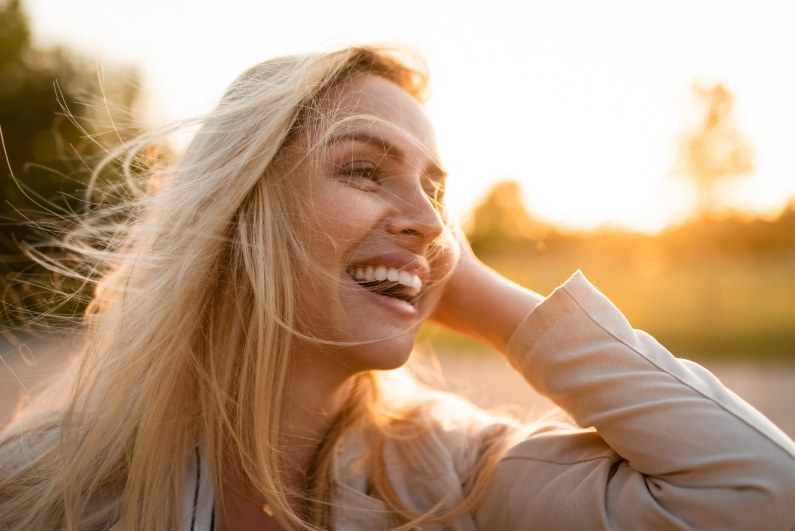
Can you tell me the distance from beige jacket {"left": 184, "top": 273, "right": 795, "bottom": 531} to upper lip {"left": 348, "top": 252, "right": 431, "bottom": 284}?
0.35 meters

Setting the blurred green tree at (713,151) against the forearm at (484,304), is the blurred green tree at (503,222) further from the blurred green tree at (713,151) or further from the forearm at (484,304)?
the blurred green tree at (713,151)

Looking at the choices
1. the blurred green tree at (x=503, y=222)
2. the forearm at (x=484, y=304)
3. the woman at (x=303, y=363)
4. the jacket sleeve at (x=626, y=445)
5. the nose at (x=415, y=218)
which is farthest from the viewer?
the blurred green tree at (x=503, y=222)

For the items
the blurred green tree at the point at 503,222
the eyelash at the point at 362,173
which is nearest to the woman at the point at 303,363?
the eyelash at the point at 362,173

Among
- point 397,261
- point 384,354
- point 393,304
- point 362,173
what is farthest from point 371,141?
point 384,354

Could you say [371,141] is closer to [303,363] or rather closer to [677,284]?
[303,363]

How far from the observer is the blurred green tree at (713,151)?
449 inches

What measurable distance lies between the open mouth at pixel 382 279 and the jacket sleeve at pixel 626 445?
378 millimetres

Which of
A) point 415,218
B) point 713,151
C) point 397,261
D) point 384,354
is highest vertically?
point 713,151

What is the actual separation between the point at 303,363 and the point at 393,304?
1.05 ft

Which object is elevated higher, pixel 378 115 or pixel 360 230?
pixel 378 115

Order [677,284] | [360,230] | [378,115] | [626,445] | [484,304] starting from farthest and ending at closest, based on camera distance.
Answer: [677,284]
[484,304]
[378,115]
[360,230]
[626,445]

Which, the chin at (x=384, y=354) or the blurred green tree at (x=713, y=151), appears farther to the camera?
the blurred green tree at (x=713, y=151)

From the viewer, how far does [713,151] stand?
38.5 ft

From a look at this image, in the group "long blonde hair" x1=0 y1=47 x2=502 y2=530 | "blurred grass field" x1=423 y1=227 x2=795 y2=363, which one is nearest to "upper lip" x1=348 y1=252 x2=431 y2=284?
"long blonde hair" x1=0 y1=47 x2=502 y2=530
